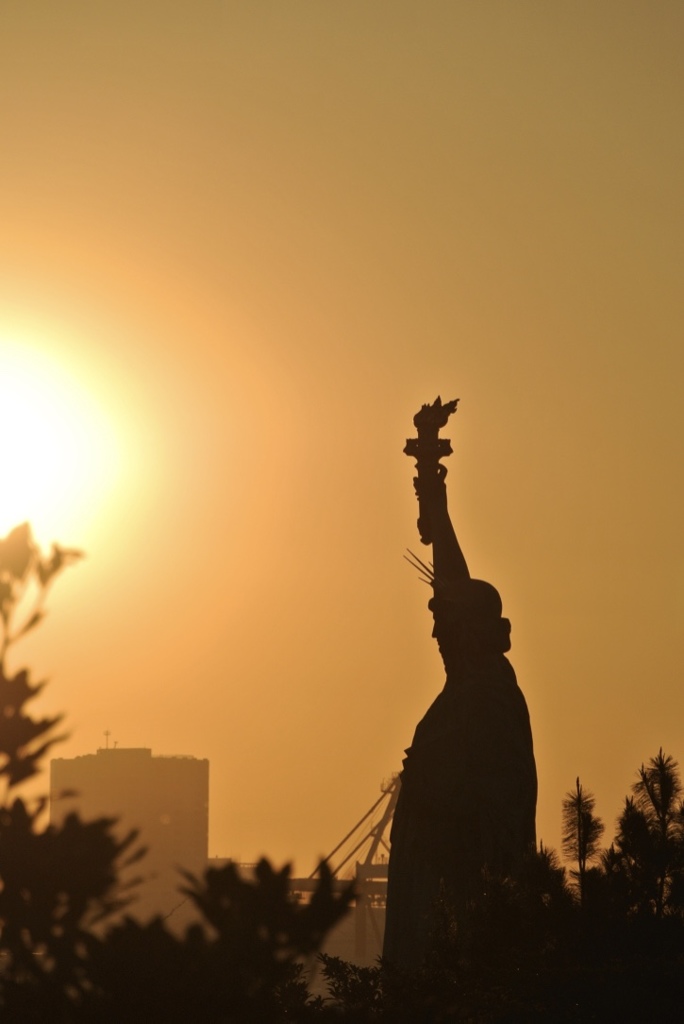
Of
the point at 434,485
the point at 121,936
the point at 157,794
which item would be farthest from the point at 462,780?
the point at 157,794

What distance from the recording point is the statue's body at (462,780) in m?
30.1

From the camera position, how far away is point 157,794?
7057 inches

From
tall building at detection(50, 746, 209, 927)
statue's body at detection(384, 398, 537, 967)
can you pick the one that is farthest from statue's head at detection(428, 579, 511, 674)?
tall building at detection(50, 746, 209, 927)

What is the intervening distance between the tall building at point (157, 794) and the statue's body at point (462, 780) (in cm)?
12413

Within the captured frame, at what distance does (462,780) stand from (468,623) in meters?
2.56

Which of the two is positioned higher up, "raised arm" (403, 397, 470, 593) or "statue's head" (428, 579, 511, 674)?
"raised arm" (403, 397, 470, 593)

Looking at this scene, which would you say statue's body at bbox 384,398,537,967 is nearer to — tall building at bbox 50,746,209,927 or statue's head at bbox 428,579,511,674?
statue's head at bbox 428,579,511,674

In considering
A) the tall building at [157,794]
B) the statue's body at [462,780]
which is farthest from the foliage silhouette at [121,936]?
the tall building at [157,794]

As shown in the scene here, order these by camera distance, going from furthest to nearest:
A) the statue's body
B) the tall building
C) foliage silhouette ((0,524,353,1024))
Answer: the tall building
the statue's body
foliage silhouette ((0,524,353,1024))

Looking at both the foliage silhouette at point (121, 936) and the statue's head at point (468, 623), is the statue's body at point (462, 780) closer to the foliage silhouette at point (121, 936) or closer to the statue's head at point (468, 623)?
the statue's head at point (468, 623)

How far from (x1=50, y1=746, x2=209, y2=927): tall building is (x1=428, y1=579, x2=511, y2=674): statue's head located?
12418 centimetres

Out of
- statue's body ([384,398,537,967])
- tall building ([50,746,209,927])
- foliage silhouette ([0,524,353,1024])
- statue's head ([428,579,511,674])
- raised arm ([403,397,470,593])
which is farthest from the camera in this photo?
tall building ([50,746,209,927])

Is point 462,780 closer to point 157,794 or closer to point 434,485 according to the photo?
point 434,485

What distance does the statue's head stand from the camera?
3100 cm
